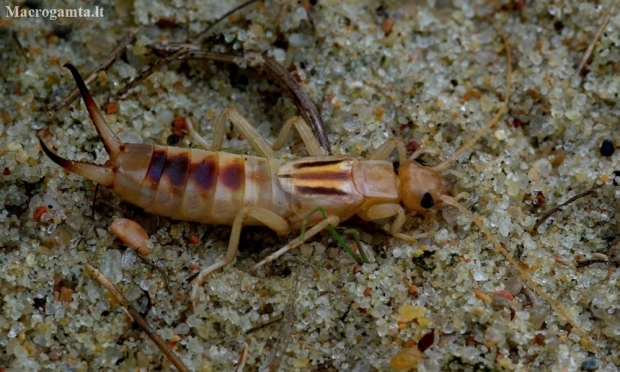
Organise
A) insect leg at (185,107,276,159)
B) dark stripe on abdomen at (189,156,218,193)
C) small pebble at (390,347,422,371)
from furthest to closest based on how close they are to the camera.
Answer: insect leg at (185,107,276,159) < dark stripe on abdomen at (189,156,218,193) < small pebble at (390,347,422,371)

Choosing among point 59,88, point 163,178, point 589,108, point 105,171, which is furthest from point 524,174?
point 59,88

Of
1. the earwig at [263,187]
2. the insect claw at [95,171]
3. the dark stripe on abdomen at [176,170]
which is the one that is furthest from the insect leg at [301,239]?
the insect claw at [95,171]

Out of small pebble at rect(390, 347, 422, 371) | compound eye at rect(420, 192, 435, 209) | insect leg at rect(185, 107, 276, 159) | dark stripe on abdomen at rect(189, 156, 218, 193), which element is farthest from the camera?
insect leg at rect(185, 107, 276, 159)

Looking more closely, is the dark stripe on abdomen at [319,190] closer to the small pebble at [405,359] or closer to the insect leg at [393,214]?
the insect leg at [393,214]

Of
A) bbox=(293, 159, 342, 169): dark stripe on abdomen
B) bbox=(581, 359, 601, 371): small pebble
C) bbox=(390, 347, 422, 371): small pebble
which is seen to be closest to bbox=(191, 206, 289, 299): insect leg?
bbox=(293, 159, 342, 169): dark stripe on abdomen

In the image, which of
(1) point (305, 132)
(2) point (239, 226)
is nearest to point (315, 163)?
(1) point (305, 132)

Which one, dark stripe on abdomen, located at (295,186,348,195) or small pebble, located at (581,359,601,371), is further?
dark stripe on abdomen, located at (295,186,348,195)

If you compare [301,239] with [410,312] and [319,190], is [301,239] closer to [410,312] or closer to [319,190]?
[319,190]

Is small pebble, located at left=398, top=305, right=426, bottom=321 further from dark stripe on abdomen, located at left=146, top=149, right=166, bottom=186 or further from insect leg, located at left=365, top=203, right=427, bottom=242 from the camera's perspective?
dark stripe on abdomen, located at left=146, top=149, right=166, bottom=186
